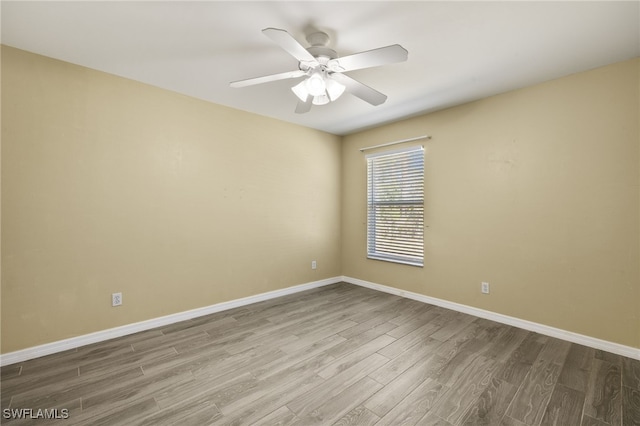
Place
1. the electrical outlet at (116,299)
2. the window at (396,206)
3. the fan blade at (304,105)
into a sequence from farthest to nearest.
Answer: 1. the window at (396,206)
2. the electrical outlet at (116,299)
3. the fan blade at (304,105)

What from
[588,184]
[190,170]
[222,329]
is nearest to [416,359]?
[222,329]

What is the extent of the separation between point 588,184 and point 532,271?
0.94 metres

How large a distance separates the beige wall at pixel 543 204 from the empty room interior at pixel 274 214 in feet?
0.06

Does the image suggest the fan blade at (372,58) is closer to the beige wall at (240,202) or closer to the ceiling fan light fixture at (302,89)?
the ceiling fan light fixture at (302,89)

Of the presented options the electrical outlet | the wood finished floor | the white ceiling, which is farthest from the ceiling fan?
the electrical outlet

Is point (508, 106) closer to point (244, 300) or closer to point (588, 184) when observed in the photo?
point (588, 184)

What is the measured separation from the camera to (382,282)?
165 inches

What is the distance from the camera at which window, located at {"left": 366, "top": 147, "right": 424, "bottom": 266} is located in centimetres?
379

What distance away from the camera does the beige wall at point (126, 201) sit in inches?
89.1

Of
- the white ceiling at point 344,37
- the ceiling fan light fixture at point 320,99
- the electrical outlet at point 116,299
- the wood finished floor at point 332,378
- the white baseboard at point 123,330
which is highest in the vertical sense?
the white ceiling at point 344,37

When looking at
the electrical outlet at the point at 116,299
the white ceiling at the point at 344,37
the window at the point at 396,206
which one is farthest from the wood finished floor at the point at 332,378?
the white ceiling at the point at 344,37

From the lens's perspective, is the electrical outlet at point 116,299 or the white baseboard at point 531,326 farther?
the electrical outlet at point 116,299

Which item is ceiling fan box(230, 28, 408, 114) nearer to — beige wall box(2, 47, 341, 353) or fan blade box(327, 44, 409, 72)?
fan blade box(327, 44, 409, 72)

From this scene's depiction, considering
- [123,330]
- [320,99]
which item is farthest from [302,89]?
[123,330]
